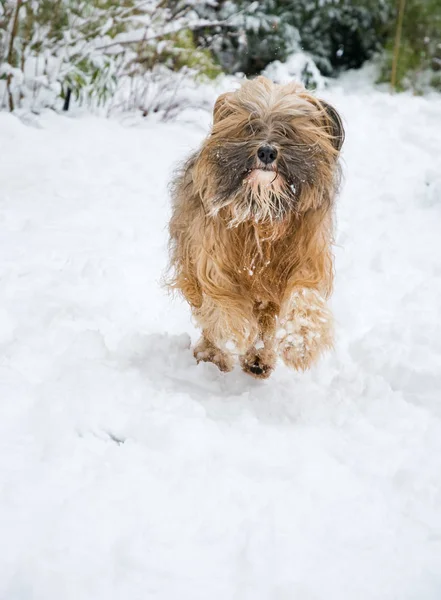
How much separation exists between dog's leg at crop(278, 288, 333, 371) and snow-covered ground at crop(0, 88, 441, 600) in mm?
170

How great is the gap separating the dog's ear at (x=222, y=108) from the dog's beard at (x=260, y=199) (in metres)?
0.42

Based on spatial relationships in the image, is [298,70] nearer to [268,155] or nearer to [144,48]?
[144,48]

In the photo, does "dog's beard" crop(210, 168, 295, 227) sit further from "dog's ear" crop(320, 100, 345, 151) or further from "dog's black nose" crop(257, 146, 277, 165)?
"dog's ear" crop(320, 100, 345, 151)

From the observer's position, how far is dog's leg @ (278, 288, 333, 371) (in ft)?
11.4

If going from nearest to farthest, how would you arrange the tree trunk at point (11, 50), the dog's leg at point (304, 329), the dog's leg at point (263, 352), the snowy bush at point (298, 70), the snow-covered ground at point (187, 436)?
the snow-covered ground at point (187, 436) < the dog's leg at point (304, 329) < the dog's leg at point (263, 352) < the tree trunk at point (11, 50) < the snowy bush at point (298, 70)

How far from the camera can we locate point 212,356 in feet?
12.1

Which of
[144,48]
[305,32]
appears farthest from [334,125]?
[305,32]

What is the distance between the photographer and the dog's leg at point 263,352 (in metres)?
3.63

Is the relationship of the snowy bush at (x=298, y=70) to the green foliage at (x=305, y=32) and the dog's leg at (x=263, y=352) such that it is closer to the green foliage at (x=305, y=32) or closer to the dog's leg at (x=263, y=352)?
the green foliage at (x=305, y=32)

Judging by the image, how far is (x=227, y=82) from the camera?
10.3 meters

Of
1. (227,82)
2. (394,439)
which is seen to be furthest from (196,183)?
(227,82)

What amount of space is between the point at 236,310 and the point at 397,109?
26.1 ft

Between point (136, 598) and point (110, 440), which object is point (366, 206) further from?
point (136, 598)

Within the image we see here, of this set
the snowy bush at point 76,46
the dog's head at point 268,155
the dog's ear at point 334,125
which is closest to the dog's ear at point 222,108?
the dog's head at point 268,155
